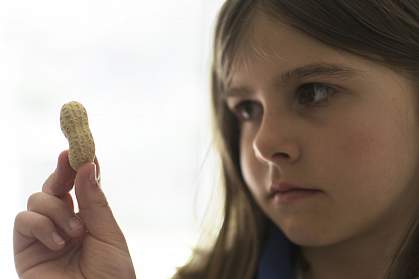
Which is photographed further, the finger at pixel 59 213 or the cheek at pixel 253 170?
the cheek at pixel 253 170

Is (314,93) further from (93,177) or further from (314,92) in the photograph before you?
(93,177)

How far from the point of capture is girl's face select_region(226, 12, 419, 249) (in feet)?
2.46

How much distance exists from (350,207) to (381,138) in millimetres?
108

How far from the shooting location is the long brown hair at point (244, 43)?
0.76 metres

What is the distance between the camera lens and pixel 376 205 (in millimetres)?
782

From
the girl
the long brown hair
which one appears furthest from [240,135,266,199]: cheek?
the long brown hair

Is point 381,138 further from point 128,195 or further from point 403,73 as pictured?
point 128,195

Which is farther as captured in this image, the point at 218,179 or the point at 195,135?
the point at 195,135

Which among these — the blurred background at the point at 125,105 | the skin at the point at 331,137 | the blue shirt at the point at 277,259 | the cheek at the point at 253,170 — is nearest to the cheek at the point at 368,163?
the skin at the point at 331,137

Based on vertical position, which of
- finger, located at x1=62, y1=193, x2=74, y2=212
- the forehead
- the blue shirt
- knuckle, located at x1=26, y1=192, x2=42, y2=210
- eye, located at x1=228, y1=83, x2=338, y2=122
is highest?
the forehead

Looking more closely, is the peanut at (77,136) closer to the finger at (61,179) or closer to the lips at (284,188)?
the finger at (61,179)

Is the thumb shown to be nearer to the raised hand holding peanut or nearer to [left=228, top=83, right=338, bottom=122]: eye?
the raised hand holding peanut

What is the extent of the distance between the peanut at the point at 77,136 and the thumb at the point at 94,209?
0.01 meters

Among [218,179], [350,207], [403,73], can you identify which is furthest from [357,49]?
[218,179]
